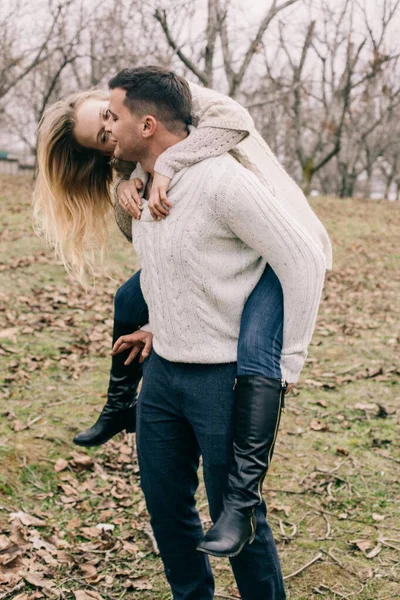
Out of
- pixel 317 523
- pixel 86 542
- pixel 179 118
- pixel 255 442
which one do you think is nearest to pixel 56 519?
pixel 86 542

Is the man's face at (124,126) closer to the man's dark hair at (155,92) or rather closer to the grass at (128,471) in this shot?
the man's dark hair at (155,92)

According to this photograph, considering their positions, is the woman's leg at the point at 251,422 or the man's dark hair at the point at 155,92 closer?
the woman's leg at the point at 251,422

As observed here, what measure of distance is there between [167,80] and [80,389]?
3.47 meters

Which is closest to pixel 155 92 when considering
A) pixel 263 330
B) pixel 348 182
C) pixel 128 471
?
pixel 263 330

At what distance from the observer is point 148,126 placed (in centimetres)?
201

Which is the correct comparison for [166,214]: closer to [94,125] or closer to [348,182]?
[94,125]

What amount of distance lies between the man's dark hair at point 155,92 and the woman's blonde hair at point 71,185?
444 mm

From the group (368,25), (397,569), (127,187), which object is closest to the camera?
(127,187)

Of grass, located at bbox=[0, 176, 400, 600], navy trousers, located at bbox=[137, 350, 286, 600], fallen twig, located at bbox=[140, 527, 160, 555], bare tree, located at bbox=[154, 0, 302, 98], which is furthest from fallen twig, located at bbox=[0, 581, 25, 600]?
bare tree, located at bbox=[154, 0, 302, 98]

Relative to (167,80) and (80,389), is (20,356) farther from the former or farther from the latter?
(167,80)

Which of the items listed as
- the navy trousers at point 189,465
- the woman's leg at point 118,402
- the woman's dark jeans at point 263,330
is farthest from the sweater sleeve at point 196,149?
the woman's leg at point 118,402

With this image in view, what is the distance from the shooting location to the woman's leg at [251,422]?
185 centimetres

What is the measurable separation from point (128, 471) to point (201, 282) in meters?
2.52

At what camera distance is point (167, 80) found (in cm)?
200
